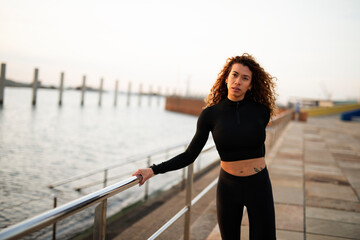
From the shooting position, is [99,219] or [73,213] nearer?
[73,213]

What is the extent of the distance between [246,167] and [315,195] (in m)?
3.81

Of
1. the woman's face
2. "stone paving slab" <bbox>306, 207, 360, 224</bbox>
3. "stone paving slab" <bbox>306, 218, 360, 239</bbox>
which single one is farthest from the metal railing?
"stone paving slab" <bbox>306, 207, 360, 224</bbox>

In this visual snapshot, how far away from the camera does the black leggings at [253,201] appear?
6.73ft

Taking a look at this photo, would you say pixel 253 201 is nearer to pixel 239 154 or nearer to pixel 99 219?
pixel 239 154

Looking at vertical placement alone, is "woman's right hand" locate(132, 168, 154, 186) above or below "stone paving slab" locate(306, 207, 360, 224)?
above

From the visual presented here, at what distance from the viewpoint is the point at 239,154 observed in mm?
2064

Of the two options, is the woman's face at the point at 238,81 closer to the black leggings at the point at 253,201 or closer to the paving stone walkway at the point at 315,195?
the black leggings at the point at 253,201

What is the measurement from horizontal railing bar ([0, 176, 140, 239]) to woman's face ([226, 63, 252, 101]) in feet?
3.24

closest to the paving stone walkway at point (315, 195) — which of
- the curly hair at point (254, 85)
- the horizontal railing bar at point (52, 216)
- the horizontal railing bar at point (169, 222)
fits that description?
the horizontal railing bar at point (169, 222)

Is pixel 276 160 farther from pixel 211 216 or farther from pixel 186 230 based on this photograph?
pixel 186 230

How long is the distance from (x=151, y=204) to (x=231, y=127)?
6190mm

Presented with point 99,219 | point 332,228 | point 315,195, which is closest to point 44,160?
point 315,195

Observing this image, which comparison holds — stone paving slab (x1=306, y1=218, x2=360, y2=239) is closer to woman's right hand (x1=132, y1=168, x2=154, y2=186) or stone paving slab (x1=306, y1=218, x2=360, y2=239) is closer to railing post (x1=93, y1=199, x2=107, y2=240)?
woman's right hand (x1=132, y1=168, x2=154, y2=186)

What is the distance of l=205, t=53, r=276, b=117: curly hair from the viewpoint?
2268mm
